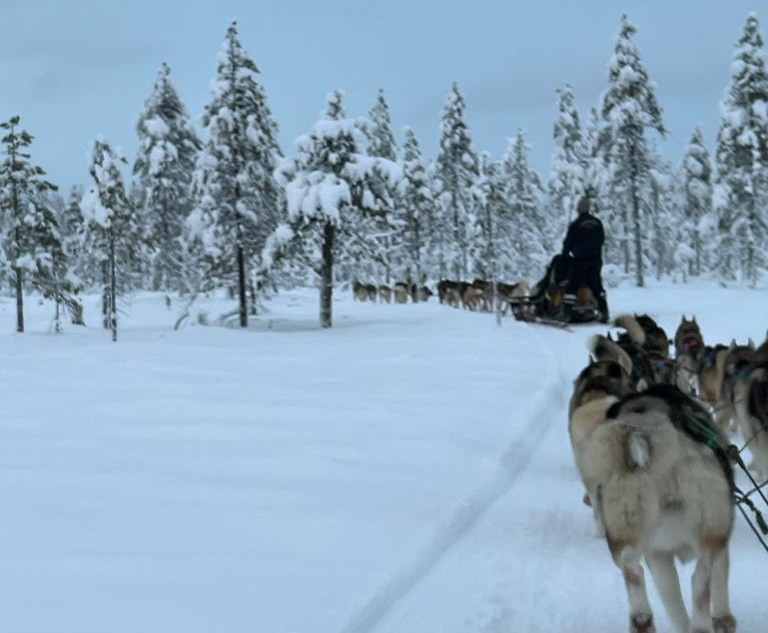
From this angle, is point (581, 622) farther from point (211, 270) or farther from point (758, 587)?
point (211, 270)

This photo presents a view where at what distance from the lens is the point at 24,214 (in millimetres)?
31672

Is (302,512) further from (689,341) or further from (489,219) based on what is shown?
(489,219)

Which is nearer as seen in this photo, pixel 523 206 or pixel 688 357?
pixel 688 357

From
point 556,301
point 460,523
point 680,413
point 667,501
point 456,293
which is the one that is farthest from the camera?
point 456,293

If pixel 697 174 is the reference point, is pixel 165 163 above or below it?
below

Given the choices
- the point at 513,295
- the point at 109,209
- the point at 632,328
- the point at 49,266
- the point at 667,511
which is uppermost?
the point at 109,209

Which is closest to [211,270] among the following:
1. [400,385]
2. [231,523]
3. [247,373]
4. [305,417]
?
[247,373]

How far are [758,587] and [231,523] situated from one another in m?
2.99

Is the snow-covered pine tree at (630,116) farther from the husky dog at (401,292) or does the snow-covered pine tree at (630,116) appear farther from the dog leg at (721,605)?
the dog leg at (721,605)

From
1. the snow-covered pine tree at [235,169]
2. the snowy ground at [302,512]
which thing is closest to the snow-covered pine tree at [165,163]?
the snow-covered pine tree at [235,169]

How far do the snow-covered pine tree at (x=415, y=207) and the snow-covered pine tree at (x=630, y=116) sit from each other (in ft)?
45.4

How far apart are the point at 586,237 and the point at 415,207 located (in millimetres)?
31371

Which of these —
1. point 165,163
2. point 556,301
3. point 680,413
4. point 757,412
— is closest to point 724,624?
point 680,413

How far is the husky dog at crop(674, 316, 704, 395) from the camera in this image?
9547 mm
